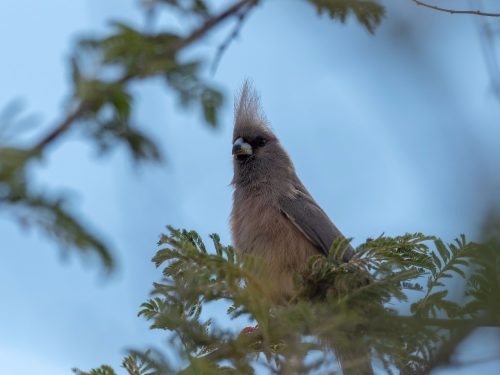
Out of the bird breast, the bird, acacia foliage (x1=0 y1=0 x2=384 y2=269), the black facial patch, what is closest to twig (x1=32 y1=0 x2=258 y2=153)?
acacia foliage (x1=0 y1=0 x2=384 y2=269)

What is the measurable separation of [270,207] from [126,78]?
427 cm

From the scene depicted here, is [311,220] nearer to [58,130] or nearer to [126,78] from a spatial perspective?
[126,78]

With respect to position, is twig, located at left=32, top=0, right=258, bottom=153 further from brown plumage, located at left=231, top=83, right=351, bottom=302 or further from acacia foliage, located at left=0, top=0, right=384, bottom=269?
brown plumage, located at left=231, top=83, right=351, bottom=302

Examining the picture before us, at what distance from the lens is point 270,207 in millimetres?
6160

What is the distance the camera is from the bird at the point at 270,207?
5707 mm

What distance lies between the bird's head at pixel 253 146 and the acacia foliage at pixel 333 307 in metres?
3.10

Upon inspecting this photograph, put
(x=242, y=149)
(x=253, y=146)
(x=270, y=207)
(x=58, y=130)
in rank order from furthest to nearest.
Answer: (x=253, y=146), (x=242, y=149), (x=270, y=207), (x=58, y=130)

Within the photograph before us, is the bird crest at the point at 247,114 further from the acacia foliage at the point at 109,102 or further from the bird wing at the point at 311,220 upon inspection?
the acacia foliage at the point at 109,102

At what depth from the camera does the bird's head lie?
7.04 m

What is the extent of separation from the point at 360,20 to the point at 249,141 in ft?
14.5

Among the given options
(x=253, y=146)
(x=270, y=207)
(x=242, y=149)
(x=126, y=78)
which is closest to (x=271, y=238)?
(x=270, y=207)

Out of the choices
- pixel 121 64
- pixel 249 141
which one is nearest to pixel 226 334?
pixel 121 64

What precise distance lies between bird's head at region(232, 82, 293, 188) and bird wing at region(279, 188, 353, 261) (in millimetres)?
627

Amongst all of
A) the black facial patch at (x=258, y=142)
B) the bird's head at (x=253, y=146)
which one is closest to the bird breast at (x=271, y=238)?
the bird's head at (x=253, y=146)
